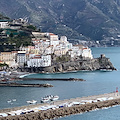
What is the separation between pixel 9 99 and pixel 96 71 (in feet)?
121

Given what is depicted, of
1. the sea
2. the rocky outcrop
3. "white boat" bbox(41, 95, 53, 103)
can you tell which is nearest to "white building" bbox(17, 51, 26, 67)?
the rocky outcrop

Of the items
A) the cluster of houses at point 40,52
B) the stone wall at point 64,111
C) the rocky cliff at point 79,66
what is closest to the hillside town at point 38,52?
the cluster of houses at point 40,52

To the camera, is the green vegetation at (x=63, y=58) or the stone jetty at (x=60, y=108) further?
the green vegetation at (x=63, y=58)

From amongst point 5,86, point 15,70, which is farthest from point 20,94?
point 15,70

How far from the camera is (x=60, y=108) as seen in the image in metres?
54.0

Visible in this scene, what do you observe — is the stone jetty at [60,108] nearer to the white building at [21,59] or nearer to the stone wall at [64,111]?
Answer: the stone wall at [64,111]

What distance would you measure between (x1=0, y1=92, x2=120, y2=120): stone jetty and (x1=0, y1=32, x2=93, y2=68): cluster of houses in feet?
112

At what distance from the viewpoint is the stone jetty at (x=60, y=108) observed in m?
51.1

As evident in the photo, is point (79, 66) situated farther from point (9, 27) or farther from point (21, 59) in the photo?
point (9, 27)

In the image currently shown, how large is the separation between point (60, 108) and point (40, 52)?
45.9 metres

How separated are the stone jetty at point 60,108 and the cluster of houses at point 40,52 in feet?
112

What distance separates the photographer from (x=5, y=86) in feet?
247

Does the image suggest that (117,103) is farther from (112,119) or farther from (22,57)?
(22,57)

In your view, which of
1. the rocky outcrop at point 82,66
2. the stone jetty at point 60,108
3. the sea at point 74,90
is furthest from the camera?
the rocky outcrop at point 82,66
